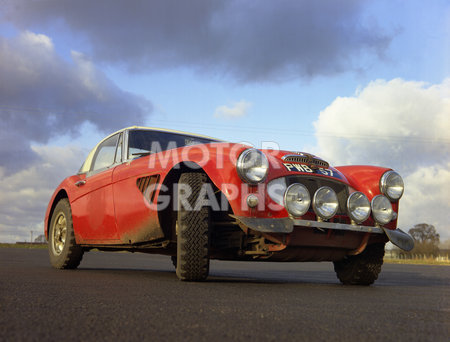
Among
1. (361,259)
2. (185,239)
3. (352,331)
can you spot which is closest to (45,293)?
(185,239)

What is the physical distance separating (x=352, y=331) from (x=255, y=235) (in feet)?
7.42

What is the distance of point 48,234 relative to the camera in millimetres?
7391

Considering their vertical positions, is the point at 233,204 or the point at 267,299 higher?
the point at 233,204

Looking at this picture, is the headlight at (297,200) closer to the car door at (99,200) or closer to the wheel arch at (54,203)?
the car door at (99,200)

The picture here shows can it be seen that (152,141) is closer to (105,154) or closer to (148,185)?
(105,154)

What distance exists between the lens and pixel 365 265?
530 centimetres

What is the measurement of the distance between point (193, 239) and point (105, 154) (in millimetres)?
2887

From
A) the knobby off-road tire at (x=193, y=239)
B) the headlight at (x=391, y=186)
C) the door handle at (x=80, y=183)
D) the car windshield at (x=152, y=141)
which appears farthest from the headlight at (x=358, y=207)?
the door handle at (x=80, y=183)

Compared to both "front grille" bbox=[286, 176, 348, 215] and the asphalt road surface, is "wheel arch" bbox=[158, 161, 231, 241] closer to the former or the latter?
"front grille" bbox=[286, 176, 348, 215]

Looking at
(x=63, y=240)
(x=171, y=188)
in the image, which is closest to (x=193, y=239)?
(x=171, y=188)

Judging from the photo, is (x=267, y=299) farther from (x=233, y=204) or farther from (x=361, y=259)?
(x=361, y=259)

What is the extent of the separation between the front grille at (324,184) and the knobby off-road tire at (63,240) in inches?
135

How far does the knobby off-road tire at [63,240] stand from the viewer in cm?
661

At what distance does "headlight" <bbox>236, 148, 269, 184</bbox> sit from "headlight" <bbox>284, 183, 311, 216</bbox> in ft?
0.96
